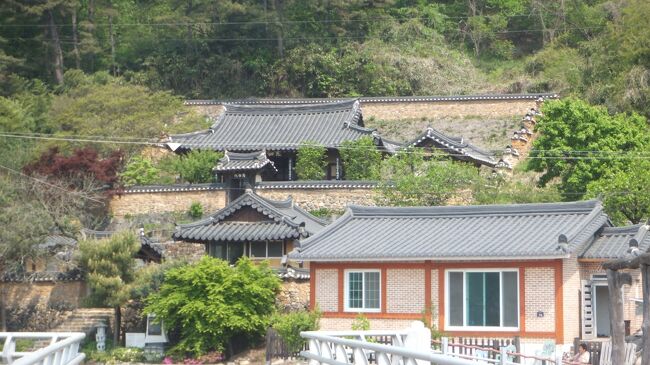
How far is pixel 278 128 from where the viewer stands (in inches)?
1954

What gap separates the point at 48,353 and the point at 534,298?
16191 mm

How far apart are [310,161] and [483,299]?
18.5 meters

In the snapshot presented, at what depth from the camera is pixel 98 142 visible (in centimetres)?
4947

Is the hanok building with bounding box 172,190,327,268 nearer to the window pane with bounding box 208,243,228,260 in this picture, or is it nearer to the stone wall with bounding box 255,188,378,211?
the window pane with bounding box 208,243,228,260

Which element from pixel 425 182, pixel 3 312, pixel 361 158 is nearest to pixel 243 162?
pixel 361 158

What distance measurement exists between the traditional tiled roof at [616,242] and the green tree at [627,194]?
3803mm

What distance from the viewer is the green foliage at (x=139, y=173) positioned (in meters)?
46.9

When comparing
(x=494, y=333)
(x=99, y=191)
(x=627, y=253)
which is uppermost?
(x=99, y=191)

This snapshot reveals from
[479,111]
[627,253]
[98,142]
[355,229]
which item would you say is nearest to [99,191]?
[98,142]

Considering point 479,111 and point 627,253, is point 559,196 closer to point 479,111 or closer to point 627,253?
point 627,253

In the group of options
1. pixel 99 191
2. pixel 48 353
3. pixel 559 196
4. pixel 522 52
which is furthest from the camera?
pixel 522 52

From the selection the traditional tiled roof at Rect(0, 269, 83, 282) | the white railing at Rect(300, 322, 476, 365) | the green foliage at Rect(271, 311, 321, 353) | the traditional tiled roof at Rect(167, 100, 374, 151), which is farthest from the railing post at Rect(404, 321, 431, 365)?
the traditional tiled roof at Rect(167, 100, 374, 151)

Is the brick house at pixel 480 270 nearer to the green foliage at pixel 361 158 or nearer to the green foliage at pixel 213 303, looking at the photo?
the green foliage at pixel 213 303

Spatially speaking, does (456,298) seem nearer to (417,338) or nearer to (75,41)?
(417,338)
